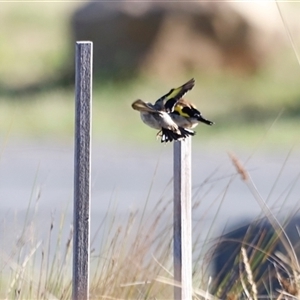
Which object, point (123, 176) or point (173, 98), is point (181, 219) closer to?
point (173, 98)

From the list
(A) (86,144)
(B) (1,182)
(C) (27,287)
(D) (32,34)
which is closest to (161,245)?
(C) (27,287)

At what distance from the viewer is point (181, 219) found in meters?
2.71

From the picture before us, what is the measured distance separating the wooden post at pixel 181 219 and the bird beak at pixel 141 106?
0.43ft

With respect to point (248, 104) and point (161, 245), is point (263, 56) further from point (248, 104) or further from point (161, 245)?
point (161, 245)

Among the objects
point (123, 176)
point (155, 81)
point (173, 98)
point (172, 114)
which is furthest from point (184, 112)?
point (155, 81)

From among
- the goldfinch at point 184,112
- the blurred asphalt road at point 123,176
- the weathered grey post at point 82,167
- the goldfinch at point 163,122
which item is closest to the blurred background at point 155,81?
the blurred asphalt road at point 123,176

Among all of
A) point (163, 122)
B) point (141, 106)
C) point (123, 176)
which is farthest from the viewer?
point (123, 176)

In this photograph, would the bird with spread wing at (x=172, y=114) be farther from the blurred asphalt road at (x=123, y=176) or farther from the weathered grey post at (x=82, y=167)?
the blurred asphalt road at (x=123, y=176)

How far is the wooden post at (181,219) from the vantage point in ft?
8.87

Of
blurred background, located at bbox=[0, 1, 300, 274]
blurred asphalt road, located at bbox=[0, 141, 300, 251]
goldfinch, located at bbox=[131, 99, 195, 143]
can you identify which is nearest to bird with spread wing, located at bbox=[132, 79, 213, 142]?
goldfinch, located at bbox=[131, 99, 195, 143]

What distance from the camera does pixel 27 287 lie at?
3.20 m

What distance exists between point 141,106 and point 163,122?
0.21 m

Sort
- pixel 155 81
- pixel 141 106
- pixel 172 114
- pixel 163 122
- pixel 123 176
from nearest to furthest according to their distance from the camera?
pixel 141 106
pixel 163 122
pixel 172 114
pixel 123 176
pixel 155 81

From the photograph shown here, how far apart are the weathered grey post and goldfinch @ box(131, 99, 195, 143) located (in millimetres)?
220
